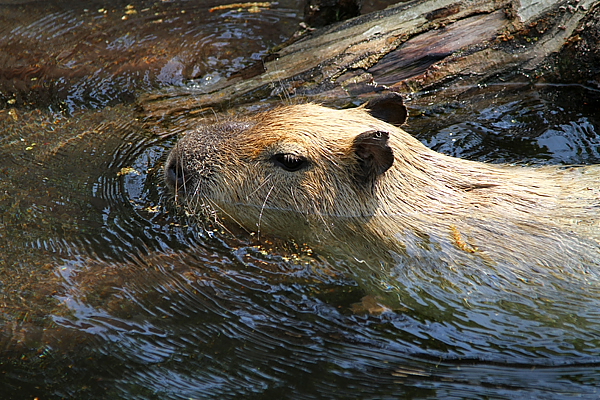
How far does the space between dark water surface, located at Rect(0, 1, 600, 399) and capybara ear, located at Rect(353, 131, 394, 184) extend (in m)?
0.74

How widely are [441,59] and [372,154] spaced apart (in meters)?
2.28

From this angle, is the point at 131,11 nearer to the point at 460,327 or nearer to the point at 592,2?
the point at 592,2

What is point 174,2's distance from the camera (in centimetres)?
845

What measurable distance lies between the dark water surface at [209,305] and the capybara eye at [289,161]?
63cm

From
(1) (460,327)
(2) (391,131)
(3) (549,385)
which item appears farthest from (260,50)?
(3) (549,385)

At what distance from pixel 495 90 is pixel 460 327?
307 centimetres

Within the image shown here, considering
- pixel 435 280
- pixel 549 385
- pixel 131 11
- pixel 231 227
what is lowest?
pixel 549 385

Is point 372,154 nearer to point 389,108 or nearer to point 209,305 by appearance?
point 389,108

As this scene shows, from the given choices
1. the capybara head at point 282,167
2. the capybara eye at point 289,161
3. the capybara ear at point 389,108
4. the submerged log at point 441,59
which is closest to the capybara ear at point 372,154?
the capybara head at point 282,167

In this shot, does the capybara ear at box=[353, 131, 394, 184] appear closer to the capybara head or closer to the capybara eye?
the capybara head

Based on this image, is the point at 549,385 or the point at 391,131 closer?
the point at 549,385

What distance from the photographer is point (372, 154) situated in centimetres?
422

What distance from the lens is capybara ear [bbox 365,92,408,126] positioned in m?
4.71

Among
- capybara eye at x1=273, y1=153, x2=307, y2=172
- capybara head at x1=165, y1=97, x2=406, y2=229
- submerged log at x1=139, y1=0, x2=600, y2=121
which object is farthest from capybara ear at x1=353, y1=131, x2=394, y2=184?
submerged log at x1=139, y1=0, x2=600, y2=121
